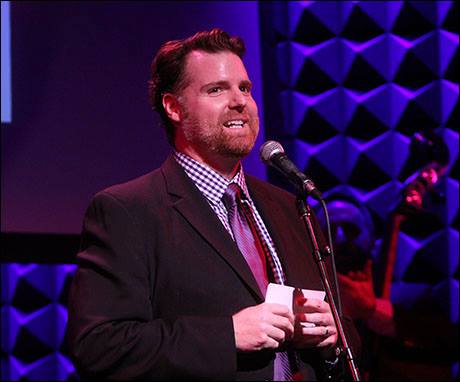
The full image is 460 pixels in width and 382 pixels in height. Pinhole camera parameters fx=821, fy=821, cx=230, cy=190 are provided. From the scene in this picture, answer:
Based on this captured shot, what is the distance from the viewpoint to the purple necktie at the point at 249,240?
2.26 m

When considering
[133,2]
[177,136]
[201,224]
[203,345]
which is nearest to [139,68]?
[133,2]

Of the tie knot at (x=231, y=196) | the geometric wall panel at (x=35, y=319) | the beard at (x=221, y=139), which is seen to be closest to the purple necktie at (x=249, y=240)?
the tie knot at (x=231, y=196)

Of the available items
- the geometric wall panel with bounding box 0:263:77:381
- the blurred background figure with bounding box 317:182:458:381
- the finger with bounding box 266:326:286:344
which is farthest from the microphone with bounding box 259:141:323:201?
the geometric wall panel with bounding box 0:263:77:381

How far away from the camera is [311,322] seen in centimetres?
218

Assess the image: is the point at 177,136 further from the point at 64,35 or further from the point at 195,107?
the point at 64,35

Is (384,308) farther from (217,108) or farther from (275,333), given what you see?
(275,333)

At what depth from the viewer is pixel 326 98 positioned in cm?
422

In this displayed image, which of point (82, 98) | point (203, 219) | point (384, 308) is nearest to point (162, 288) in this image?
point (203, 219)

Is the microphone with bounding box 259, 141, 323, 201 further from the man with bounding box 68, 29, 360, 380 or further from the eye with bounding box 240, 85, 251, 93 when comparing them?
the eye with bounding box 240, 85, 251, 93

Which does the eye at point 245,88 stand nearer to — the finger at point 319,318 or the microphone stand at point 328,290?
the microphone stand at point 328,290

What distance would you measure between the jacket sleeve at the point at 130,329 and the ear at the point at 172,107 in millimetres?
533

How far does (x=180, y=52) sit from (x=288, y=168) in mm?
604

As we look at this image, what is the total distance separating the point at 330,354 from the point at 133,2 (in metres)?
2.39

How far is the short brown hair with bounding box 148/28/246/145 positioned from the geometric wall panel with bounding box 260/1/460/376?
153cm
